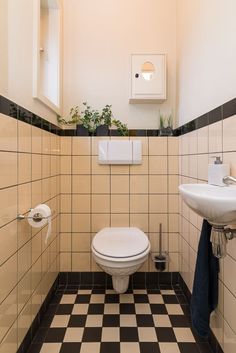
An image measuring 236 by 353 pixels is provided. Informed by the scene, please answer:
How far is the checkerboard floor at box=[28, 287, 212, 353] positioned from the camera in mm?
1389

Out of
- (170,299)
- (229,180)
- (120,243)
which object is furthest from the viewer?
(170,299)

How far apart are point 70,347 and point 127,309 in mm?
494

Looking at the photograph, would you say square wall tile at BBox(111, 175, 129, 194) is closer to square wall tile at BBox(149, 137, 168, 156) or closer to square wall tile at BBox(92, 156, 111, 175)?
square wall tile at BBox(92, 156, 111, 175)

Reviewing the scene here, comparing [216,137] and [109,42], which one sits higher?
→ [109,42]

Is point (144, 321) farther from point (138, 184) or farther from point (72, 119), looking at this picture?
point (72, 119)

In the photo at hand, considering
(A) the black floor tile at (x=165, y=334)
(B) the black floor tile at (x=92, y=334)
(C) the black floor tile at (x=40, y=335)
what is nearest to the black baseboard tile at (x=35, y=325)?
(C) the black floor tile at (x=40, y=335)

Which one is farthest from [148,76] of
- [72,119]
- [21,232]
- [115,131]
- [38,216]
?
[21,232]

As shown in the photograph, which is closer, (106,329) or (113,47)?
(106,329)

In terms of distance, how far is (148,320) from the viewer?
162 cm

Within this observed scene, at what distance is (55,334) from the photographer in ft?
4.89

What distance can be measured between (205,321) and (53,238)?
1.20 metres

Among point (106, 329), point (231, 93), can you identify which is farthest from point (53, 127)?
point (106, 329)

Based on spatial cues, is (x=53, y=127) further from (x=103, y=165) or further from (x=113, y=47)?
(x=113, y=47)

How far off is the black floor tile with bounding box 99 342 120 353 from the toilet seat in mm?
473
